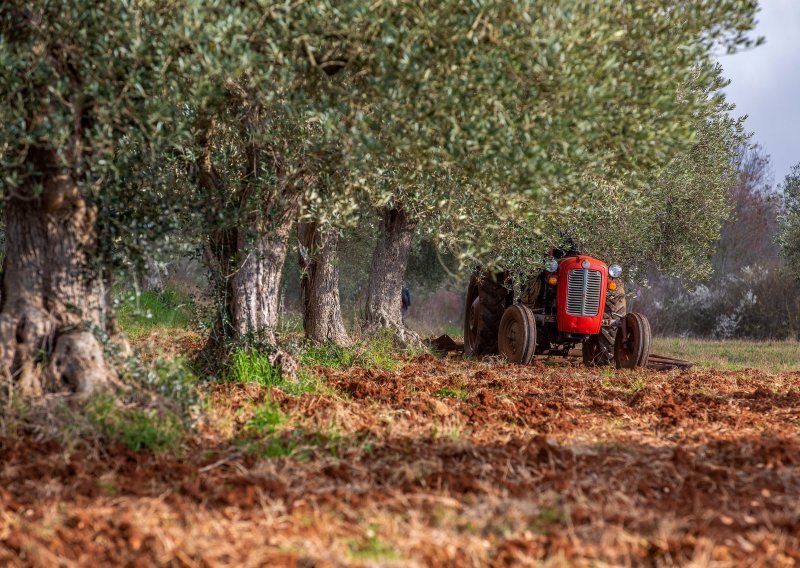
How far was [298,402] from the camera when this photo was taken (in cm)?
796

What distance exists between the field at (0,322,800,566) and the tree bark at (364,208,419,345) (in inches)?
269

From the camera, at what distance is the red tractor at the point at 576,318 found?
42.1 ft

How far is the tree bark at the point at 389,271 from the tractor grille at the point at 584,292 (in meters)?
3.77

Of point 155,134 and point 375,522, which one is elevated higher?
point 155,134

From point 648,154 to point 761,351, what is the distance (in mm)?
15292

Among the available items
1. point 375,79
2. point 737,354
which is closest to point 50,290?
point 375,79

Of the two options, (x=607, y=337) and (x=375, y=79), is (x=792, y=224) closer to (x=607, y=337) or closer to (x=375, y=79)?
(x=607, y=337)

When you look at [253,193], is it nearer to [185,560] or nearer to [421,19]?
[421,19]

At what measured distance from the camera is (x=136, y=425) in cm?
635

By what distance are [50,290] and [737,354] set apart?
16595 millimetres

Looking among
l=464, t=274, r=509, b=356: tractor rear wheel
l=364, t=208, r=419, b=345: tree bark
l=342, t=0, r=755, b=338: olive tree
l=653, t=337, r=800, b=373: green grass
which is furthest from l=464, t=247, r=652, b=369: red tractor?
l=342, t=0, r=755, b=338: olive tree

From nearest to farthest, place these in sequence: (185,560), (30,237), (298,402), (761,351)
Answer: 1. (185,560)
2. (30,237)
3. (298,402)
4. (761,351)

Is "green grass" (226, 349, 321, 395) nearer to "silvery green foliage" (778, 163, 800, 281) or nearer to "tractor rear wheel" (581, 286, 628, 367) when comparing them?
"tractor rear wheel" (581, 286, 628, 367)

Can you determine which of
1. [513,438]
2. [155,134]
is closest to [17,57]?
[155,134]
